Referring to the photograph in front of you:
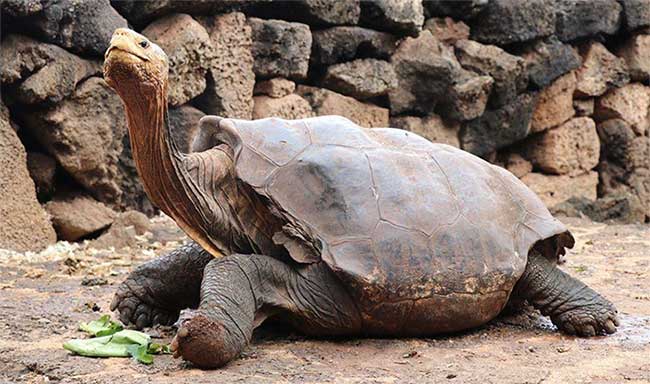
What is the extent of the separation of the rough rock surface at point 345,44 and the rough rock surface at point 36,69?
2194 mm

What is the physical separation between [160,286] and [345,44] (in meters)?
4.02

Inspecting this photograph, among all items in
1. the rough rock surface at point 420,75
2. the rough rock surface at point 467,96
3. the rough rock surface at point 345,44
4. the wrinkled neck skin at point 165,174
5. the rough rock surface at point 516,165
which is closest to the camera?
the wrinkled neck skin at point 165,174

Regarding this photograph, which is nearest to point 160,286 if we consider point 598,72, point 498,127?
point 498,127

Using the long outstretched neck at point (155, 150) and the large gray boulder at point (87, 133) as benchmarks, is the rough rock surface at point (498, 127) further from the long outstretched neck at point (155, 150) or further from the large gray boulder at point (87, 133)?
the long outstretched neck at point (155, 150)

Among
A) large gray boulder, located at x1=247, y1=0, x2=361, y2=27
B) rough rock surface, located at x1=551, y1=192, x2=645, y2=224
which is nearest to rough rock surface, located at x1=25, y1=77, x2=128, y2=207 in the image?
large gray boulder, located at x1=247, y1=0, x2=361, y2=27

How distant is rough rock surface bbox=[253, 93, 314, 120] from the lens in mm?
6430

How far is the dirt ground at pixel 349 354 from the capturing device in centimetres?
250

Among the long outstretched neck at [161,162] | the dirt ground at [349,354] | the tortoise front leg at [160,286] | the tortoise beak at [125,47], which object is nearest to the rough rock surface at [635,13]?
the dirt ground at [349,354]

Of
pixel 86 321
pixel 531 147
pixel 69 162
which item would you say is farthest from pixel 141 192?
pixel 531 147

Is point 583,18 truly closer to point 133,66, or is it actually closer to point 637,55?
point 637,55

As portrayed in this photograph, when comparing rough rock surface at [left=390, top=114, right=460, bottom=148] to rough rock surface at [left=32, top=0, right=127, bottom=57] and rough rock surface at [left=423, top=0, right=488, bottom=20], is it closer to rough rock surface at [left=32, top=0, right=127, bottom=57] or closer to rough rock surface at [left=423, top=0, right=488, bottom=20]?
rough rock surface at [left=423, top=0, right=488, bottom=20]

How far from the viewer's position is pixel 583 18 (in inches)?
341

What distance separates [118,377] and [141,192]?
3.55m

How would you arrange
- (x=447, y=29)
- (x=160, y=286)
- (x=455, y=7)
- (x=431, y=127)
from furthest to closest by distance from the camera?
(x=447, y=29) < (x=455, y=7) < (x=431, y=127) < (x=160, y=286)
